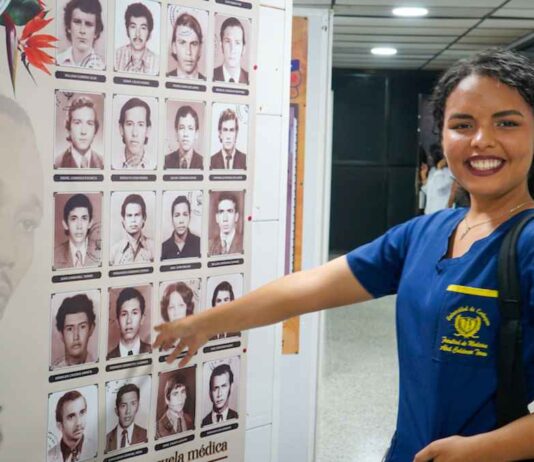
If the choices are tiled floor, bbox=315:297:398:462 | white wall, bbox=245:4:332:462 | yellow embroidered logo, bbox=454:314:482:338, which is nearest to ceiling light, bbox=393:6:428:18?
tiled floor, bbox=315:297:398:462

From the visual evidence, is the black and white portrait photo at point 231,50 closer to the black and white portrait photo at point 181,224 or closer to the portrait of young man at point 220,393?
the black and white portrait photo at point 181,224

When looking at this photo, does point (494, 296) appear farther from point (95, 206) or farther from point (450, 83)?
point (95, 206)

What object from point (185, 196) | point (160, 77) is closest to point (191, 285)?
point (185, 196)


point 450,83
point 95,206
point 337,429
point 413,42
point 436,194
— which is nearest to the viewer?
point 450,83

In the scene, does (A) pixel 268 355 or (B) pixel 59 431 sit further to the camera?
(A) pixel 268 355

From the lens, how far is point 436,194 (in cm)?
619

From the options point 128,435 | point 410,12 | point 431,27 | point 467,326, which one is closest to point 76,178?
point 128,435

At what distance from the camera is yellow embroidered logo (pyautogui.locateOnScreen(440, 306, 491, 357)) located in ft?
3.49

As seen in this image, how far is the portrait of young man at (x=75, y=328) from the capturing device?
1292mm

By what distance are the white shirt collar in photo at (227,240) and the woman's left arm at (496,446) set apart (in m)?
0.71

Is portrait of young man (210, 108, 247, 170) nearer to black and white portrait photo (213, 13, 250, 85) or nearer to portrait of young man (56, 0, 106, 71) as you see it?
black and white portrait photo (213, 13, 250, 85)

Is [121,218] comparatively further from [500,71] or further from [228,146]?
[500,71]

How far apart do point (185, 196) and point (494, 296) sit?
71cm

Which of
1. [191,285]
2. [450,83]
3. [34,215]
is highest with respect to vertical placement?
[450,83]
